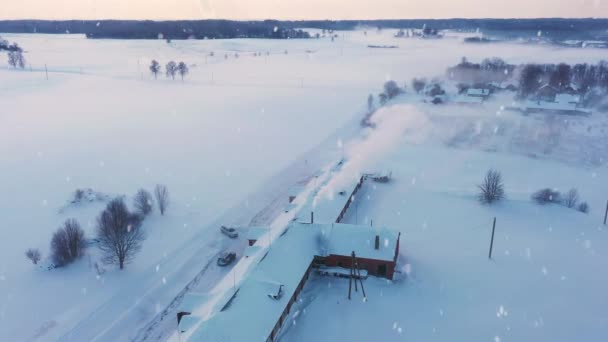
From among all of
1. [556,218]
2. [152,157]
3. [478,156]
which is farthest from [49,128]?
Result: [556,218]

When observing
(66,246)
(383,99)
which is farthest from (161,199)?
(383,99)

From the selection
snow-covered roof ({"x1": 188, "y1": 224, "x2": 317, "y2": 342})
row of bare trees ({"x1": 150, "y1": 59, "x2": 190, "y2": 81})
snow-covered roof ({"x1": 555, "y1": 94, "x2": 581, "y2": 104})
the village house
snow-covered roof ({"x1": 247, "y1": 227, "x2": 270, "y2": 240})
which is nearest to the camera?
snow-covered roof ({"x1": 188, "y1": 224, "x2": 317, "y2": 342})

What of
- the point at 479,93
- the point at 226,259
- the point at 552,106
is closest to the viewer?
the point at 226,259

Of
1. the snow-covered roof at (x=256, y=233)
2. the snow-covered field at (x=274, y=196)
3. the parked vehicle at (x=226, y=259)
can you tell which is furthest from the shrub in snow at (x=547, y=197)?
the parked vehicle at (x=226, y=259)

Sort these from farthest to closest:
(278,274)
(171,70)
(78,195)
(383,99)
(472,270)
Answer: (171,70), (383,99), (78,195), (472,270), (278,274)

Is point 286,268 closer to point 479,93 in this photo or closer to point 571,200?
point 571,200

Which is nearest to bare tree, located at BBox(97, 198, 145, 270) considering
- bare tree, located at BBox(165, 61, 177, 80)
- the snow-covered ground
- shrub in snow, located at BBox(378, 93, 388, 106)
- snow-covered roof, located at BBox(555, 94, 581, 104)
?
the snow-covered ground

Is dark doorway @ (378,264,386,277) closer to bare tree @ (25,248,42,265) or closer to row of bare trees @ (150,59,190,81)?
bare tree @ (25,248,42,265)

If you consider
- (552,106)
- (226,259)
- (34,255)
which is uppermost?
(552,106)
